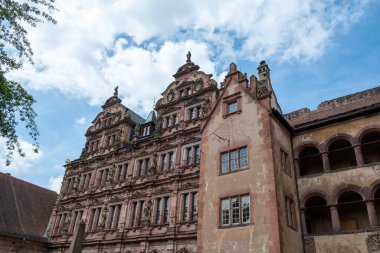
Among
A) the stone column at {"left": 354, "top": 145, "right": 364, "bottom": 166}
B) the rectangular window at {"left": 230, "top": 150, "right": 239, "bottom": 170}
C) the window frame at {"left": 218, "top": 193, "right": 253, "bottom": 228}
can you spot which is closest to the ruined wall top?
the stone column at {"left": 354, "top": 145, "right": 364, "bottom": 166}

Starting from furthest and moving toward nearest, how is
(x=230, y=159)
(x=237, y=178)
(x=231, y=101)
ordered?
1. (x=231, y=101)
2. (x=230, y=159)
3. (x=237, y=178)

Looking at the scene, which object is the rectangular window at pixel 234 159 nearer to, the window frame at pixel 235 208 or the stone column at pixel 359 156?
the window frame at pixel 235 208

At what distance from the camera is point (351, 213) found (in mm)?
21531

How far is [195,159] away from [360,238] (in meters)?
13.5

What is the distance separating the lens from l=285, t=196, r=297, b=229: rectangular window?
19942 mm

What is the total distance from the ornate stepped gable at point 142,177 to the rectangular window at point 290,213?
7486mm

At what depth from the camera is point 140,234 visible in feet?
92.5

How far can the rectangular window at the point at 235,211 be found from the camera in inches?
780

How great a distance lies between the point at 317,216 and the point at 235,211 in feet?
21.2

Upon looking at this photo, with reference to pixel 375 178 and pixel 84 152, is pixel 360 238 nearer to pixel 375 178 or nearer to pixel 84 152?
pixel 375 178

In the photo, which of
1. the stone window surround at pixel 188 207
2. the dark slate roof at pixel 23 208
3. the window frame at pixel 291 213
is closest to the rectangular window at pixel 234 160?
the window frame at pixel 291 213

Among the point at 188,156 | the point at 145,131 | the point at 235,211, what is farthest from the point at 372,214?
the point at 145,131

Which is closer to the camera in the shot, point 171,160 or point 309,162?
point 309,162

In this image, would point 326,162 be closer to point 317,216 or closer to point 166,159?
point 317,216
